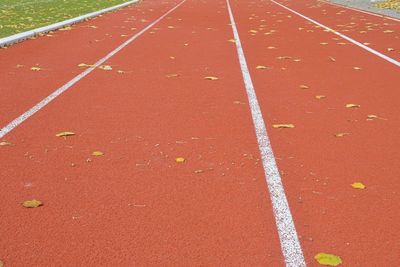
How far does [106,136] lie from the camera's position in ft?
16.7

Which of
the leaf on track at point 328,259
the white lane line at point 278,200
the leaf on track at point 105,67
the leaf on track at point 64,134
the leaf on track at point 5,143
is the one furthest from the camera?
the leaf on track at point 105,67

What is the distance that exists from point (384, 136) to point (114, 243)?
3.18m

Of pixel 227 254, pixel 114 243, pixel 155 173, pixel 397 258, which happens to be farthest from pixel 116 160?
pixel 397 258

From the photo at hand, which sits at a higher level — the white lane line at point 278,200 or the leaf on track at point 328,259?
the leaf on track at point 328,259

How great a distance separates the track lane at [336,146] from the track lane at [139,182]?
30cm

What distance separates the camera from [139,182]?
4043 mm

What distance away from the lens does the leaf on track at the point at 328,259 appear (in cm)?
296

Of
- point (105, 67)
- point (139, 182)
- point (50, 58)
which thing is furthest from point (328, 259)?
point (50, 58)

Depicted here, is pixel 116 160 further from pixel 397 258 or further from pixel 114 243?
pixel 397 258

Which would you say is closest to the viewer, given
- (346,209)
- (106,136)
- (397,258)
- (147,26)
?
(397,258)

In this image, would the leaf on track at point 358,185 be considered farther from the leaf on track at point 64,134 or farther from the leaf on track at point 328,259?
the leaf on track at point 64,134

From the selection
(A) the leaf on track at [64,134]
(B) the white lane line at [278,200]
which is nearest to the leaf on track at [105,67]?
(B) the white lane line at [278,200]

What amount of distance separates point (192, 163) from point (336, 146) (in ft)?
4.69

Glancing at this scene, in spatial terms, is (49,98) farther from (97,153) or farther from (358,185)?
(358,185)
